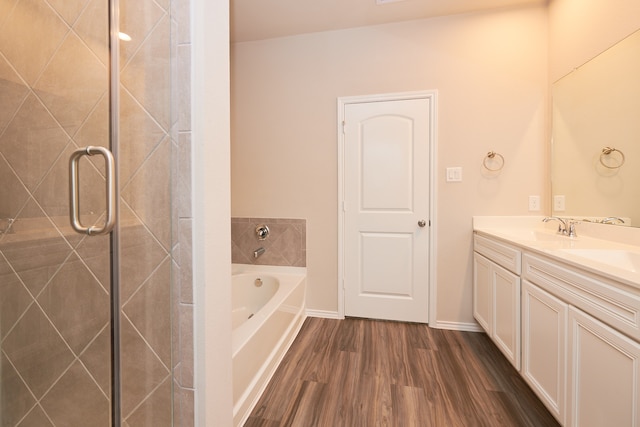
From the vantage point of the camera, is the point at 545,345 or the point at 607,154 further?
the point at 607,154

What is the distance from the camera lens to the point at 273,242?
282 cm

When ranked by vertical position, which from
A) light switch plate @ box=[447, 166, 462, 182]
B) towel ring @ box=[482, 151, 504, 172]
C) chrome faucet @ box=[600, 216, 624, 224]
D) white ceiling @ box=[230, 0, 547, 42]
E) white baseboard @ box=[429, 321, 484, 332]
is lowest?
white baseboard @ box=[429, 321, 484, 332]

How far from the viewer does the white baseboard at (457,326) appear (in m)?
2.44

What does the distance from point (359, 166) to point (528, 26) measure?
176 centimetres

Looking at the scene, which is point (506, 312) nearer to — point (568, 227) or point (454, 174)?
point (568, 227)

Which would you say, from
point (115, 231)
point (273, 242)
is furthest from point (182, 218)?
point (273, 242)

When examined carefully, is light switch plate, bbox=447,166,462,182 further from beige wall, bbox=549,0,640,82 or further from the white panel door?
beige wall, bbox=549,0,640,82

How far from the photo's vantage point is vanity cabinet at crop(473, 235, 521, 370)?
1.70 m

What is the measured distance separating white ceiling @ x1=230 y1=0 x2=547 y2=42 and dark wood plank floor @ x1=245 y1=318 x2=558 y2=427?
2694 mm

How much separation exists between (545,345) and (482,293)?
0.86m

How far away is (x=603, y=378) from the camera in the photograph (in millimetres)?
1024

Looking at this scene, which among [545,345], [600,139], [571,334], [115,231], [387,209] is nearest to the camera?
[115,231]

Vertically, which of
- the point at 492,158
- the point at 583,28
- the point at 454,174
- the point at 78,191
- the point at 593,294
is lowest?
the point at 593,294

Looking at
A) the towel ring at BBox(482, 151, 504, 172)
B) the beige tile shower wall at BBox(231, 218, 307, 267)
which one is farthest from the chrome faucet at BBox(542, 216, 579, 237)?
the beige tile shower wall at BBox(231, 218, 307, 267)
